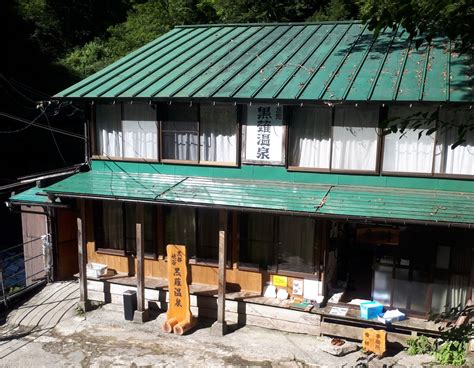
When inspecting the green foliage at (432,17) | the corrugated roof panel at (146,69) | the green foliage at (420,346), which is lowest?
the green foliage at (420,346)

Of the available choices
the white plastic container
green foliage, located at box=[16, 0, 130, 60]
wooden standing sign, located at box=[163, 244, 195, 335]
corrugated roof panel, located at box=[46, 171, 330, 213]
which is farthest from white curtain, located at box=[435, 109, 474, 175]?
green foliage, located at box=[16, 0, 130, 60]

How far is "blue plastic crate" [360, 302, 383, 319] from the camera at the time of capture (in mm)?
11569

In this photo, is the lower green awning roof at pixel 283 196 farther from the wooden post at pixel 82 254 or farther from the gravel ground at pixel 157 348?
the gravel ground at pixel 157 348

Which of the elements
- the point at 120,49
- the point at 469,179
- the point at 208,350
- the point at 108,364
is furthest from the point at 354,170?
the point at 120,49

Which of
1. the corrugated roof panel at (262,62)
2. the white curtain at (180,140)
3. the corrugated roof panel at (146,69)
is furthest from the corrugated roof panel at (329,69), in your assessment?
the corrugated roof panel at (146,69)

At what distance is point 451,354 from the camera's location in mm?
10469

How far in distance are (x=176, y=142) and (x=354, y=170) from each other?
5237 millimetres

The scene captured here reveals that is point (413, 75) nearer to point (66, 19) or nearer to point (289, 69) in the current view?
point (289, 69)

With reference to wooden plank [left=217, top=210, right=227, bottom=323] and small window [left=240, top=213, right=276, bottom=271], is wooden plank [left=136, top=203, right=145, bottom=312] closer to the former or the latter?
wooden plank [left=217, top=210, right=227, bottom=323]

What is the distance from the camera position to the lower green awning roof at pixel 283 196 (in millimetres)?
10266

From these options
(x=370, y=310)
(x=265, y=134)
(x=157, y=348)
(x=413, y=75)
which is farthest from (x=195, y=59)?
(x=370, y=310)

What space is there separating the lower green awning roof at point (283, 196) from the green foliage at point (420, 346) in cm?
326

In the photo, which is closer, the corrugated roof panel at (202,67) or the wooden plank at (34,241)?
the corrugated roof panel at (202,67)

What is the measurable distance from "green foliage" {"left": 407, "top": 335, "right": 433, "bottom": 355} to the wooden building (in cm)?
24
